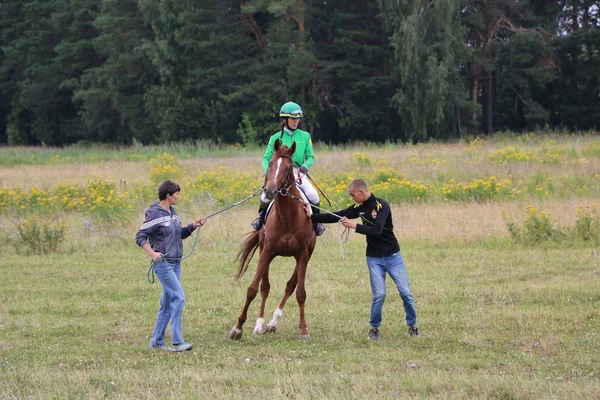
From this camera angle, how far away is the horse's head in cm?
927

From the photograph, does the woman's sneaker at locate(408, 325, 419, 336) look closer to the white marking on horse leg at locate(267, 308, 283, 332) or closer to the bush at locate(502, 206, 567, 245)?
the white marking on horse leg at locate(267, 308, 283, 332)

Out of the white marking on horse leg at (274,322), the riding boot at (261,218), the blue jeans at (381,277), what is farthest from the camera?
the riding boot at (261,218)

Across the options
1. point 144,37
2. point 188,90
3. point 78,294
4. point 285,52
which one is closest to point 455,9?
point 285,52

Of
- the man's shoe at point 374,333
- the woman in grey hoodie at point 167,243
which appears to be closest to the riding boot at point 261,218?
the woman in grey hoodie at point 167,243

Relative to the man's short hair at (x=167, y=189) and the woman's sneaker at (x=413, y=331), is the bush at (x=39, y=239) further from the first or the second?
the woman's sneaker at (x=413, y=331)

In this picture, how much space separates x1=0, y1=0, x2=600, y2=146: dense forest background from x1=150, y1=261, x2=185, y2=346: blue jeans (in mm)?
38813

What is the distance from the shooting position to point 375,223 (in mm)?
9492

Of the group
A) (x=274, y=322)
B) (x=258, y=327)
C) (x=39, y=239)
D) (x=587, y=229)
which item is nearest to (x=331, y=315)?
(x=274, y=322)

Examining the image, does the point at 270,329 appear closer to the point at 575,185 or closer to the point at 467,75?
the point at 575,185

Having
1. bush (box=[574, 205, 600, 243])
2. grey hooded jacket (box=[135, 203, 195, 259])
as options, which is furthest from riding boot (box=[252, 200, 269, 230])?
bush (box=[574, 205, 600, 243])

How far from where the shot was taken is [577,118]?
52844mm

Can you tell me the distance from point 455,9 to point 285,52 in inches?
423

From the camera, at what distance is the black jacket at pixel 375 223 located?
9.45 metres

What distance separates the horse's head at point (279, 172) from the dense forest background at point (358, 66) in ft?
124
